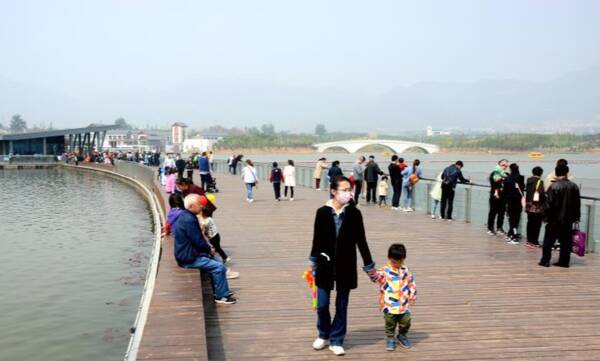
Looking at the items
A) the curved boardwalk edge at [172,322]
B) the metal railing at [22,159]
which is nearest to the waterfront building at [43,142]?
the metal railing at [22,159]

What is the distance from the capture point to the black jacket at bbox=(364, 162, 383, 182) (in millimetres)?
18625

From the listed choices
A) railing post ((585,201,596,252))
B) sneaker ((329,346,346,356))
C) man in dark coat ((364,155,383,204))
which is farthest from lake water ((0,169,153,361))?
railing post ((585,201,596,252))

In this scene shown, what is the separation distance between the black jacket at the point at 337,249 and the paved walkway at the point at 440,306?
0.75 metres

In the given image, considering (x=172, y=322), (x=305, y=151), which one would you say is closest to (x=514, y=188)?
(x=172, y=322)

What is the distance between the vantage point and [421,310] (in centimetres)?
728

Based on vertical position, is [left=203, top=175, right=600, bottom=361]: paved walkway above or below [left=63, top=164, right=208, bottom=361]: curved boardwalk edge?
below

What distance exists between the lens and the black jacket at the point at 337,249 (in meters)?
5.61

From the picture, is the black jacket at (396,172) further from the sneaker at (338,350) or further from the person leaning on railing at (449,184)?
the sneaker at (338,350)

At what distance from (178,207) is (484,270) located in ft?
16.8

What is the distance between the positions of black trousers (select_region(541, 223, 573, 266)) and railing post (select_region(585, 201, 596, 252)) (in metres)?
1.47

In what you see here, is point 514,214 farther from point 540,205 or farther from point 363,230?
point 363,230

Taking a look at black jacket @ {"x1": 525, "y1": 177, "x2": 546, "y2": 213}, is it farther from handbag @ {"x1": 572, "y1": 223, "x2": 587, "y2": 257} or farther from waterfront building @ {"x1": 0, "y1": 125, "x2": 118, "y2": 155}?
waterfront building @ {"x1": 0, "y1": 125, "x2": 118, "y2": 155}

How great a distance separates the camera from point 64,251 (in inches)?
690

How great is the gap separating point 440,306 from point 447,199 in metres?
8.60
